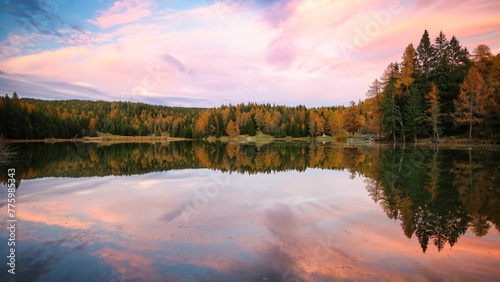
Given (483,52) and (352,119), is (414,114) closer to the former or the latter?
(483,52)

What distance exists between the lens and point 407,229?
11.5 meters

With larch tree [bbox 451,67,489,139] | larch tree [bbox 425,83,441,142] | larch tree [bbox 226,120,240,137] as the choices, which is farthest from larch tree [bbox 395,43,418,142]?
larch tree [bbox 226,120,240,137]

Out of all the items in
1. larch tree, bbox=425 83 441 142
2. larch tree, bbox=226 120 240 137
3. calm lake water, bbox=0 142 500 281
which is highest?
larch tree, bbox=425 83 441 142

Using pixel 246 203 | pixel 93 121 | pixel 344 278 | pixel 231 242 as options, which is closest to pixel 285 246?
pixel 231 242

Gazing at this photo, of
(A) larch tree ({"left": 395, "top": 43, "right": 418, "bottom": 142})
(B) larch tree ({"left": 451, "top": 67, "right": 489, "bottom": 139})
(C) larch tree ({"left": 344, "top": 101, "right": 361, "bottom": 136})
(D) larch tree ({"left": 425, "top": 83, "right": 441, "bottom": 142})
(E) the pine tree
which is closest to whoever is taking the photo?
(B) larch tree ({"left": 451, "top": 67, "right": 489, "bottom": 139})

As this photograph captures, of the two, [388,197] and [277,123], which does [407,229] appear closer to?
[388,197]

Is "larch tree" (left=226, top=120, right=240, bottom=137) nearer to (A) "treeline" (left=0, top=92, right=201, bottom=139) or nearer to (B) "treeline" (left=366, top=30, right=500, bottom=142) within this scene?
(A) "treeline" (left=0, top=92, right=201, bottom=139)

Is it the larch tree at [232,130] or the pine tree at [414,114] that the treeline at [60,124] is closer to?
the larch tree at [232,130]

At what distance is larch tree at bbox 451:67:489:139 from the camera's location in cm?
5156

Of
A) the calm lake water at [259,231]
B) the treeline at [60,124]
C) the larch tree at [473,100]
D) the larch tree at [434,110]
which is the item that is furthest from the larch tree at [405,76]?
the treeline at [60,124]

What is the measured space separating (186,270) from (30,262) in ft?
14.2

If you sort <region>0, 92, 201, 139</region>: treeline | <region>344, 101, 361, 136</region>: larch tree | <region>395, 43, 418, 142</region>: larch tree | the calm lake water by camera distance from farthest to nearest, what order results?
1. <region>344, 101, 361, 136</region>: larch tree
2. <region>0, 92, 201, 139</region>: treeline
3. <region>395, 43, 418, 142</region>: larch tree
4. the calm lake water

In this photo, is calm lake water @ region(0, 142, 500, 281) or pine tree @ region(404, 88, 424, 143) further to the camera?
pine tree @ region(404, 88, 424, 143)

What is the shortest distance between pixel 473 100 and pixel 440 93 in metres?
8.52
